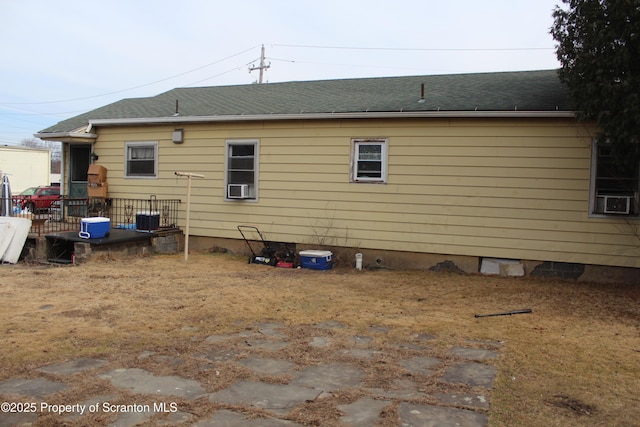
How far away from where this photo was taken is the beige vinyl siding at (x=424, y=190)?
329 inches

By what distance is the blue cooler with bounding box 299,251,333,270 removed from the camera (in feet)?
30.4

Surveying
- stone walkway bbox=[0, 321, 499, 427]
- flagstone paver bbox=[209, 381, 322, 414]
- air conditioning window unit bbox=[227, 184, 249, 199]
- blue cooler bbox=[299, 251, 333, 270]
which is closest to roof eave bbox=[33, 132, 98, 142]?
air conditioning window unit bbox=[227, 184, 249, 199]

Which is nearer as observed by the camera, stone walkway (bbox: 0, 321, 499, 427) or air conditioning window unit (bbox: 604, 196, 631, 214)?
stone walkway (bbox: 0, 321, 499, 427)

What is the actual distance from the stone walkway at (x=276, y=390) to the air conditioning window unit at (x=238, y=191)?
5.95 meters

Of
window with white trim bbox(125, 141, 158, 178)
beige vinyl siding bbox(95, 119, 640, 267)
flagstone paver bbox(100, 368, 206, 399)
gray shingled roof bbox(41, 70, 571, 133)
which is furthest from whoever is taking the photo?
window with white trim bbox(125, 141, 158, 178)

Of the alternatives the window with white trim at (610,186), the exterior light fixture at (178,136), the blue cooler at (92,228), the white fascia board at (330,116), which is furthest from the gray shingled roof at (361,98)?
the blue cooler at (92,228)

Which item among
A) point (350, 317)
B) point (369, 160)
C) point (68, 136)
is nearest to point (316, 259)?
point (369, 160)

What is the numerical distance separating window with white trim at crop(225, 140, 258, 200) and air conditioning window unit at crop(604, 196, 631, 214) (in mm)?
6398

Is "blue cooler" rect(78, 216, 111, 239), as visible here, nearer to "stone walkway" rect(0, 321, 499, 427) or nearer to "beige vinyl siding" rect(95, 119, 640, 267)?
"beige vinyl siding" rect(95, 119, 640, 267)

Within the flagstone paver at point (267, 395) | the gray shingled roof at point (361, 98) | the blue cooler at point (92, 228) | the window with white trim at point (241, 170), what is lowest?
the flagstone paver at point (267, 395)

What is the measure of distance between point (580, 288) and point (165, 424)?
6.80 m

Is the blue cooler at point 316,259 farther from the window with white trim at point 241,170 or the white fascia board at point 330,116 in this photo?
the white fascia board at point 330,116

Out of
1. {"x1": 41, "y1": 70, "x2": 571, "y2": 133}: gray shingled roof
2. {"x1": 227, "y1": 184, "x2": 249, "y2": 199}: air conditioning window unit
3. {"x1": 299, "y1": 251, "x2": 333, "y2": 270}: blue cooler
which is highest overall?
{"x1": 41, "y1": 70, "x2": 571, "y2": 133}: gray shingled roof

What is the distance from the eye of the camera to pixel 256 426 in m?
3.02
